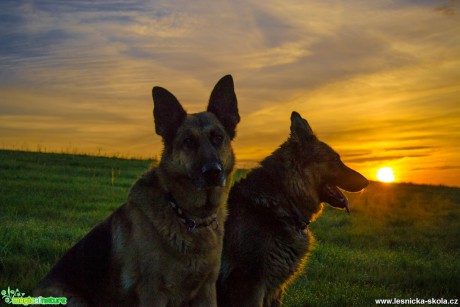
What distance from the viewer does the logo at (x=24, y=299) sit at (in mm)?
5723

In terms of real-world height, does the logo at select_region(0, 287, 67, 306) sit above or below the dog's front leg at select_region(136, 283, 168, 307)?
below

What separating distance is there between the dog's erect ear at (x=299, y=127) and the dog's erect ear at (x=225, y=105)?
1182mm

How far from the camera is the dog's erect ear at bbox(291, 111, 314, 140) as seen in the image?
7227 mm

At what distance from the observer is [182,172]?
5.81 meters

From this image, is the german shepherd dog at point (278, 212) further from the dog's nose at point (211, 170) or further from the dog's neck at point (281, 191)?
the dog's nose at point (211, 170)

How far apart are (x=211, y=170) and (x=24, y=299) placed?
3293mm

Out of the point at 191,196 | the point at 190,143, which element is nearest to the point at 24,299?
the point at 191,196

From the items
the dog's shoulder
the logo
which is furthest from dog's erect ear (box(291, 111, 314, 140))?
the logo

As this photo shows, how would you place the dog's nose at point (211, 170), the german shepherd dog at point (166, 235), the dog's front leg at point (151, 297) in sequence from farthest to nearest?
the dog's nose at point (211, 170)
the german shepherd dog at point (166, 235)
the dog's front leg at point (151, 297)

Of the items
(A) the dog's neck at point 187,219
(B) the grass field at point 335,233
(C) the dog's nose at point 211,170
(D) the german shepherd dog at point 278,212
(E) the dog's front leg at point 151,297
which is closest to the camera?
(E) the dog's front leg at point 151,297

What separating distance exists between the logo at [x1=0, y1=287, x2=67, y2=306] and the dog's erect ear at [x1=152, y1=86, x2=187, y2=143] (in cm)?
222

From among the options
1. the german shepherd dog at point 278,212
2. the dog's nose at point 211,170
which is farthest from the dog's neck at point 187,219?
the german shepherd dog at point 278,212

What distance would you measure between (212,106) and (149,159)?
94.1 ft

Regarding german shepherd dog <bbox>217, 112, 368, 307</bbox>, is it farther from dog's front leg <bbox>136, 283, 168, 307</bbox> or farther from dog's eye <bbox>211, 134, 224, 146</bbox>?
dog's front leg <bbox>136, 283, 168, 307</bbox>
